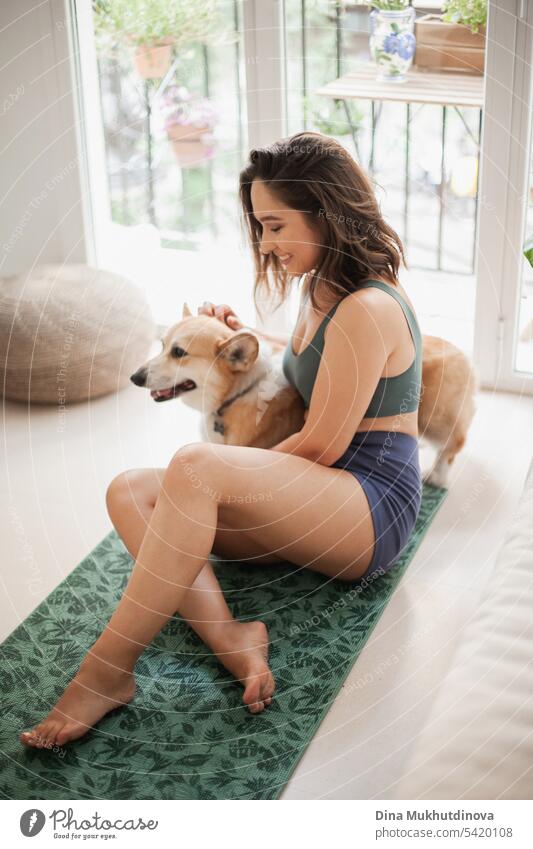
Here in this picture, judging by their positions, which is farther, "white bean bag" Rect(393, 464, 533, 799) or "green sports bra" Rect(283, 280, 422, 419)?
"green sports bra" Rect(283, 280, 422, 419)

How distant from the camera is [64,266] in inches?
130

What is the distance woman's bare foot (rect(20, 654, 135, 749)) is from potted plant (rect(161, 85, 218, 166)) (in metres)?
2.06

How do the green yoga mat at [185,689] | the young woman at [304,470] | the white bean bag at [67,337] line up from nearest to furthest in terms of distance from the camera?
the green yoga mat at [185,689], the young woman at [304,470], the white bean bag at [67,337]

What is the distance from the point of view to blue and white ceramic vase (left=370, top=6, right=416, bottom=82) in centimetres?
288

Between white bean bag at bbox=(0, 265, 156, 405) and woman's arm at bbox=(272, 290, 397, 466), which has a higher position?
woman's arm at bbox=(272, 290, 397, 466)

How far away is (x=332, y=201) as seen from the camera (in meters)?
1.99

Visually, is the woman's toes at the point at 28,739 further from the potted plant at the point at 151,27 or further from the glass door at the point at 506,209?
the potted plant at the point at 151,27

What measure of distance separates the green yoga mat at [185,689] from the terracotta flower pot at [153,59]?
173cm

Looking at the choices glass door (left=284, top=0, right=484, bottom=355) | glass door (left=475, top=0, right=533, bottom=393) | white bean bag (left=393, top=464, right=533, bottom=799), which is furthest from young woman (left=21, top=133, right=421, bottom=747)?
glass door (left=284, top=0, right=484, bottom=355)

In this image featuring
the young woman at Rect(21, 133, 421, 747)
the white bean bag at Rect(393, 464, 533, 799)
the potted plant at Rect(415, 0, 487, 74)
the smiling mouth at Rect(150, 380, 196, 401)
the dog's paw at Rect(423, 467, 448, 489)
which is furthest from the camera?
the potted plant at Rect(415, 0, 487, 74)

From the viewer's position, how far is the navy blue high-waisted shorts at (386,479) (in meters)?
2.07

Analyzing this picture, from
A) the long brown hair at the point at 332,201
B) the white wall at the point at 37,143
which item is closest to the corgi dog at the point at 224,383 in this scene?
the long brown hair at the point at 332,201

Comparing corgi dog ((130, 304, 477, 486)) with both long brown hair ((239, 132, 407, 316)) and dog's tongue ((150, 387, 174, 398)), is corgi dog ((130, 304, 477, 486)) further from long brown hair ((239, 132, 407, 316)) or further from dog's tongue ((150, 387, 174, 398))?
long brown hair ((239, 132, 407, 316))

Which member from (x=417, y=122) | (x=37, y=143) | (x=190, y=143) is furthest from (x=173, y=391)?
(x=37, y=143)
